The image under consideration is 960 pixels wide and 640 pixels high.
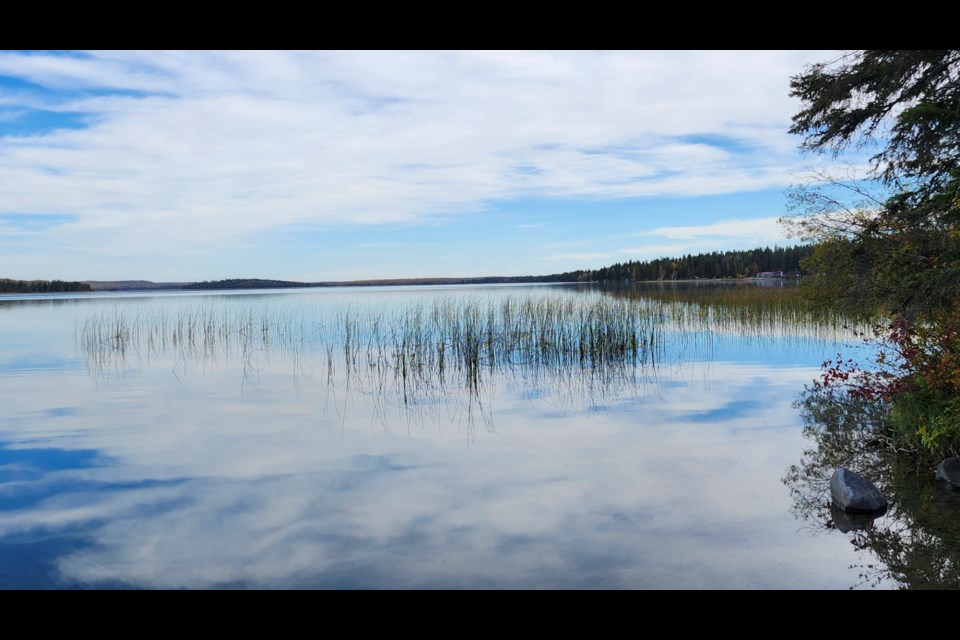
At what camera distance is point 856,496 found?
513 centimetres

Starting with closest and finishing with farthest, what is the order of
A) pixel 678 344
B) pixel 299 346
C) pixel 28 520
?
pixel 28 520 → pixel 678 344 → pixel 299 346

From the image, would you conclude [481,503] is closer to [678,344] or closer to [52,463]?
[52,463]

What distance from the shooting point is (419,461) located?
279 inches

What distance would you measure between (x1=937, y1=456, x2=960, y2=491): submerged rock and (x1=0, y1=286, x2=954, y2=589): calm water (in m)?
1.03

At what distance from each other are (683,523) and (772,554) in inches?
28.2

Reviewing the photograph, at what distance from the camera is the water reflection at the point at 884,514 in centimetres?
417

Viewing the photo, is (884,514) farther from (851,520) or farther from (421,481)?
(421,481)

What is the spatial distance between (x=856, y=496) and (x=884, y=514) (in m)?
0.22

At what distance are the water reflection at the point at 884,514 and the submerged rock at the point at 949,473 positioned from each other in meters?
0.08

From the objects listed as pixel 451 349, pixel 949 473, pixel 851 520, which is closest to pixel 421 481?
pixel 851 520
